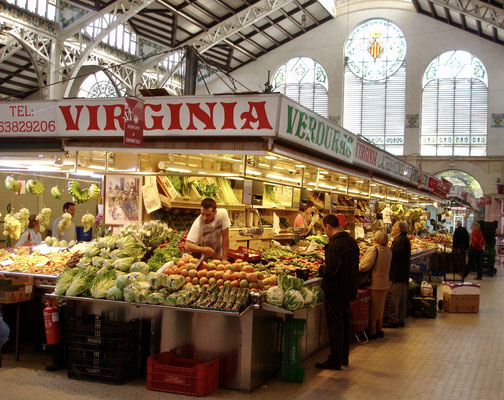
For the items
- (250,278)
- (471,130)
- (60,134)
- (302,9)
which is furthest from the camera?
(471,130)

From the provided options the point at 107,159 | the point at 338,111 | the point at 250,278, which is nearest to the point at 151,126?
the point at 107,159

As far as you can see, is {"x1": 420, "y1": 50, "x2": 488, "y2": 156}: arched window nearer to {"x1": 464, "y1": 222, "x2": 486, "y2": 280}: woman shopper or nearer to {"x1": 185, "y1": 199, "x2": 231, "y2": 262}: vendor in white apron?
{"x1": 464, "y1": 222, "x2": 486, "y2": 280}: woman shopper

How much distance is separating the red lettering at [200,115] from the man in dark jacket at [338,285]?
166cm

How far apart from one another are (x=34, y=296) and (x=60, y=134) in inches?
67.3

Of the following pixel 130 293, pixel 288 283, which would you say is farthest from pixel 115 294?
pixel 288 283

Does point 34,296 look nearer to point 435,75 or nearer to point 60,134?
point 60,134

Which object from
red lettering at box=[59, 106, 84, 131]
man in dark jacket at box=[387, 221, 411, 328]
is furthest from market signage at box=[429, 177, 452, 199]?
red lettering at box=[59, 106, 84, 131]

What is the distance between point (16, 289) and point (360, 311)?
3.84 metres

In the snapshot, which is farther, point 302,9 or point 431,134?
point 431,134

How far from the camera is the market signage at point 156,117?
5.40 meters

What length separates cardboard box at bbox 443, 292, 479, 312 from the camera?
10133 millimetres

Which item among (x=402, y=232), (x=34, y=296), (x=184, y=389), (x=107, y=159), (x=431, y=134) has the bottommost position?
(x=184, y=389)

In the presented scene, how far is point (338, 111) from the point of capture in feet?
92.7

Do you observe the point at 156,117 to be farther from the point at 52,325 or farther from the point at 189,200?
the point at 189,200
